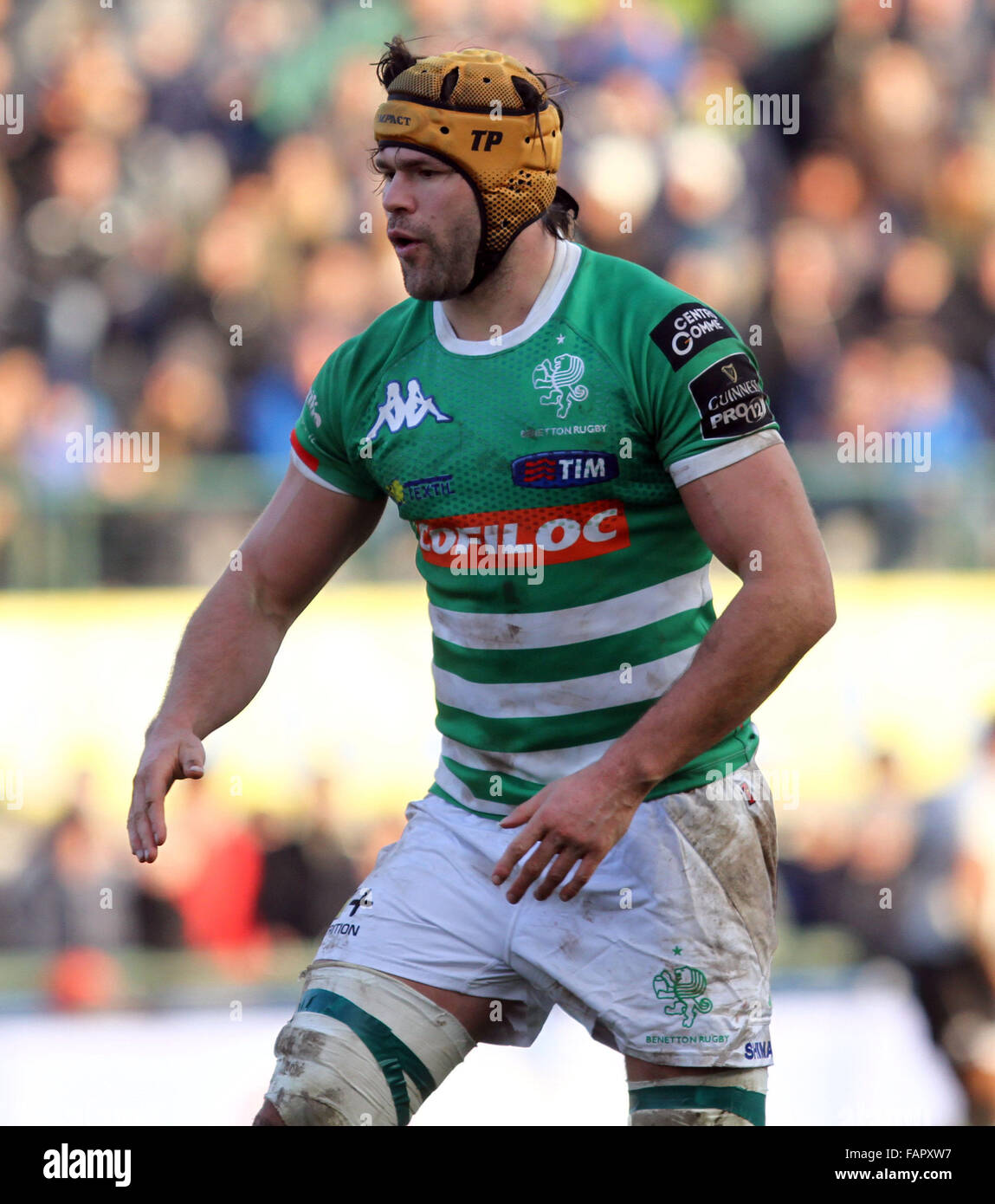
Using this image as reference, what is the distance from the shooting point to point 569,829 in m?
2.93

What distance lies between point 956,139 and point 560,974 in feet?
19.6

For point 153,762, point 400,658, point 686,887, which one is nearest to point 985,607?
point 400,658

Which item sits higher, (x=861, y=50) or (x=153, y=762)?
(x=861, y=50)

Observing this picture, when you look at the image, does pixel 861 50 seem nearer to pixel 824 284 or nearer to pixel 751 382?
pixel 824 284

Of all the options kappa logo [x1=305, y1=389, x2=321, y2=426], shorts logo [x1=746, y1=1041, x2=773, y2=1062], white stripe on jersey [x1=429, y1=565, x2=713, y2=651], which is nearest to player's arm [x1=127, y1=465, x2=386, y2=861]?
kappa logo [x1=305, y1=389, x2=321, y2=426]

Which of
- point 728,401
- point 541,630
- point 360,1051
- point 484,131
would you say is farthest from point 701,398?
point 360,1051

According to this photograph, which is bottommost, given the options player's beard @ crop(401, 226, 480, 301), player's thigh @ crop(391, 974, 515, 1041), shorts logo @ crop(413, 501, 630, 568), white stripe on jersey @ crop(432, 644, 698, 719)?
player's thigh @ crop(391, 974, 515, 1041)

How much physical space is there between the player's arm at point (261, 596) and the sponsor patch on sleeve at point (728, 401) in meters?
0.85

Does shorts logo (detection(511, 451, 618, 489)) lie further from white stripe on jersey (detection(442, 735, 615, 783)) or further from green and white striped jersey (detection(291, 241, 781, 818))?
white stripe on jersey (detection(442, 735, 615, 783))

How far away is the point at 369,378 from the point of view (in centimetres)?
351

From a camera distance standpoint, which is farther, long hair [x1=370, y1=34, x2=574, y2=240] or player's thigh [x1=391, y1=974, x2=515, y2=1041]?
long hair [x1=370, y1=34, x2=574, y2=240]

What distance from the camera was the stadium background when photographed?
6176 mm

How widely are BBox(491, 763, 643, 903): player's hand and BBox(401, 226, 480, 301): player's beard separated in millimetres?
1022

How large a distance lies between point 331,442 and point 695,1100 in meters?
1.52
